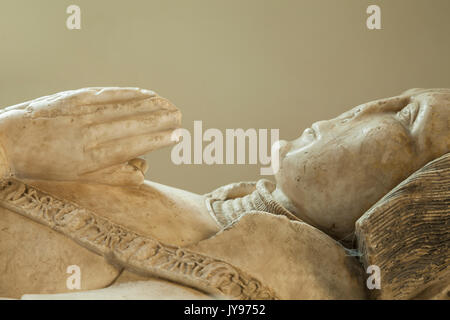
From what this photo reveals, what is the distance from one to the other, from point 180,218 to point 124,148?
25 centimetres

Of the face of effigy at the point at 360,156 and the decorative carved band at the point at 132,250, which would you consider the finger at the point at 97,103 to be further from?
Answer: the face of effigy at the point at 360,156

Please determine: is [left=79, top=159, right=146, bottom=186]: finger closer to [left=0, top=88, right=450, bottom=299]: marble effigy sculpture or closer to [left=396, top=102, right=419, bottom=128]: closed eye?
[left=0, top=88, right=450, bottom=299]: marble effigy sculpture

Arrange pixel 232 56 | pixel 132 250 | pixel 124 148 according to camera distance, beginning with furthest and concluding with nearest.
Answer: pixel 232 56, pixel 124 148, pixel 132 250

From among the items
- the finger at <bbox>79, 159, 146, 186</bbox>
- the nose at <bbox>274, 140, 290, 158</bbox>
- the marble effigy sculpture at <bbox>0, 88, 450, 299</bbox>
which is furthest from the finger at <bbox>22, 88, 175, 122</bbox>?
the nose at <bbox>274, 140, 290, 158</bbox>

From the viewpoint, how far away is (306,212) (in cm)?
159

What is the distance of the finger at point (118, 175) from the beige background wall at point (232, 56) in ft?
6.11

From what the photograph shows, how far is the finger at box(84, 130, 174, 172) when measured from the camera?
4.53 feet

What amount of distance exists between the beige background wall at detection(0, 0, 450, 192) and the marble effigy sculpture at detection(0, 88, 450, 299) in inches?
73.4

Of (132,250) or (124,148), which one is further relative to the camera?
(124,148)

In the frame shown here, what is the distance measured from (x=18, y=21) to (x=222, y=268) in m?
2.52

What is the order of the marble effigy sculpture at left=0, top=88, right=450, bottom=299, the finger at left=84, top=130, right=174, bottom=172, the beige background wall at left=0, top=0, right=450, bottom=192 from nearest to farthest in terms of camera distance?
the marble effigy sculpture at left=0, top=88, right=450, bottom=299 → the finger at left=84, top=130, right=174, bottom=172 → the beige background wall at left=0, top=0, right=450, bottom=192

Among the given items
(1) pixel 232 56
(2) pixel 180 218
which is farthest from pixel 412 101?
(1) pixel 232 56

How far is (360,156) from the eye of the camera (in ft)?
4.90

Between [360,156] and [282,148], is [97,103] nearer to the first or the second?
[282,148]
